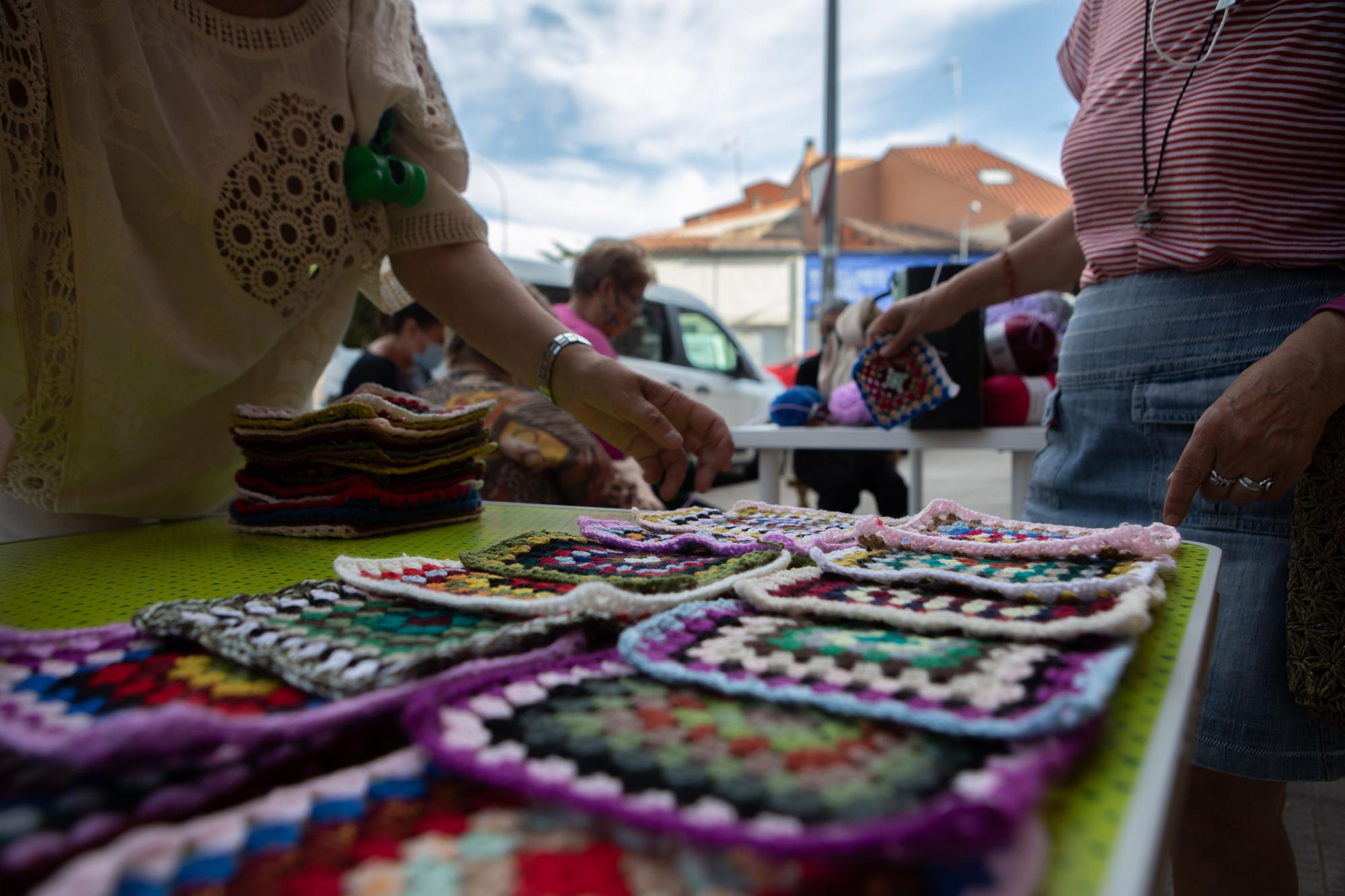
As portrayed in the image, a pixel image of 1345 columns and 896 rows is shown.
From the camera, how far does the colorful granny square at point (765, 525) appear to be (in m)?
0.71

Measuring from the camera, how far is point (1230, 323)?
0.88 m

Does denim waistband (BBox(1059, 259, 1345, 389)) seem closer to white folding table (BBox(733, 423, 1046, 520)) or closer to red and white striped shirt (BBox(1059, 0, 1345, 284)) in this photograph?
red and white striped shirt (BBox(1059, 0, 1345, 284))

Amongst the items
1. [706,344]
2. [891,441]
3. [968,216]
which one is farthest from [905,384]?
[968,216]

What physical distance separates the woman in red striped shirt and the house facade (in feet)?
27.1

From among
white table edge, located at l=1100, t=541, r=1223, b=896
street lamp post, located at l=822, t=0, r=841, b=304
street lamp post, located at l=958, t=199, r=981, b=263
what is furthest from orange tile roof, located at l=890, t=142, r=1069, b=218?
white table edge, located at l=1100, t=541, r=1223, b=896

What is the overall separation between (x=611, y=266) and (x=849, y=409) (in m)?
1.26

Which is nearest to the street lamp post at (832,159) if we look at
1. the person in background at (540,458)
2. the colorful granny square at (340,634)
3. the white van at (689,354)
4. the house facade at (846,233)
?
the white van at (689,354)

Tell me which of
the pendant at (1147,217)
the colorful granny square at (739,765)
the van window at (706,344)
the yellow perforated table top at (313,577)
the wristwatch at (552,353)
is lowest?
the yellow perforated table top at (313,577)

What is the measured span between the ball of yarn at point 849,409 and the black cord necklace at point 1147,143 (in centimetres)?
129

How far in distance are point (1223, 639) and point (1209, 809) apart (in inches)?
8.2

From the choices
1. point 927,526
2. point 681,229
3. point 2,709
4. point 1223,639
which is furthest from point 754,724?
point 681,229

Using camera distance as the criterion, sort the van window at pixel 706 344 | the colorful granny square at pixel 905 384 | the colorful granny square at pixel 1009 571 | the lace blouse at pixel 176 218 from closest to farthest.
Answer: the colorful granny square at pixel 1009 571 < the lace blouse at pixel 176 218 < the colorful granny square at pixel 905 384 < the van window at pixel 706 344

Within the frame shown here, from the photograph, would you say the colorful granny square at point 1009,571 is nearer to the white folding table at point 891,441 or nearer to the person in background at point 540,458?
the white folding table at point 891,441

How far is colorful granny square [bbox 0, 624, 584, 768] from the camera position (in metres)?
0.29
